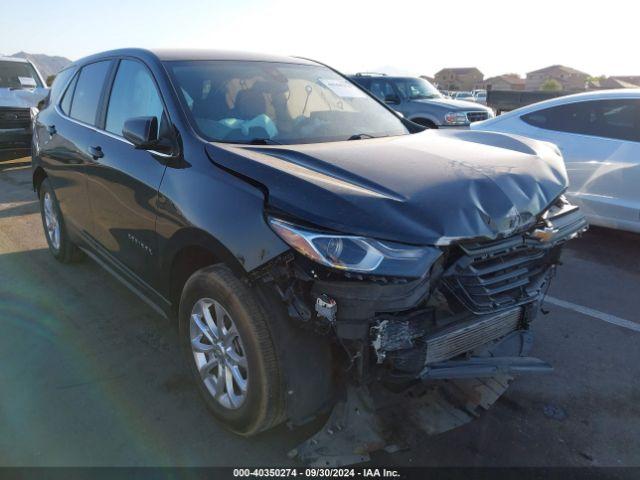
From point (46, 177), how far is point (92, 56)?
131 cm

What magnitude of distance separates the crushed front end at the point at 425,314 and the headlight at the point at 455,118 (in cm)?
839

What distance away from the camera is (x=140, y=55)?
341cm

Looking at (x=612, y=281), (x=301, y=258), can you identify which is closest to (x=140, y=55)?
(x=301, y=258)

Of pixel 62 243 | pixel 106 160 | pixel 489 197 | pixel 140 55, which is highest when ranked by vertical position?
pixel 140 55

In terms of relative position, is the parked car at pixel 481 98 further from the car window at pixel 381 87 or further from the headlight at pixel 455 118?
the headlight at pixel 455 118

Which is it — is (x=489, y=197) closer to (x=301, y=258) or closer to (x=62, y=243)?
(x=301, y=258)

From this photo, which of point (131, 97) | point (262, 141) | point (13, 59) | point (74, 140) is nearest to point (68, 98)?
point (74, 140)

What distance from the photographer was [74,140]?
13.4 feet

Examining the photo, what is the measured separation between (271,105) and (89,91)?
5.78 ft

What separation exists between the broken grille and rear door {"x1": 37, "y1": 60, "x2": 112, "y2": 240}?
2.75 metres

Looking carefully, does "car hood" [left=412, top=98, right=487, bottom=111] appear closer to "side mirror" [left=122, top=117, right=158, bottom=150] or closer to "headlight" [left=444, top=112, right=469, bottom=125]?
"headlight" [left=444, top=112, right=469, bottom=125]

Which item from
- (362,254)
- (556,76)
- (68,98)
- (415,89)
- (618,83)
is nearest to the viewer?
(362,254)

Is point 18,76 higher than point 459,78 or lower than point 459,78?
higher

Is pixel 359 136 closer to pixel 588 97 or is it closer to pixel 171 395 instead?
pixel 171 395
